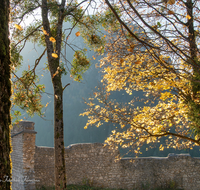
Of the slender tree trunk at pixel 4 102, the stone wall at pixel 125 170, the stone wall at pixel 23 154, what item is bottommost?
the stone wall at pixel 125 170

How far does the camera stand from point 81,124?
167 ft

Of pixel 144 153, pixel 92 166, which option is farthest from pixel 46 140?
pixel 92 166

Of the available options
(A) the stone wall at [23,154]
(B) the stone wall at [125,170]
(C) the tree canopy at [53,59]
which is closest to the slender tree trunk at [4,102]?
(C) the tree canopy at [53,59]

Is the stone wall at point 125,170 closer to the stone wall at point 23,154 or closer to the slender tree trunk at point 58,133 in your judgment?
the stone wall at point 23,154

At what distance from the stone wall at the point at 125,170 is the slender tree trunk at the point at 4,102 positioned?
9811 mm

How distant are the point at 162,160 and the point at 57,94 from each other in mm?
9499

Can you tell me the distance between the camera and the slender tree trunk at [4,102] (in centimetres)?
129

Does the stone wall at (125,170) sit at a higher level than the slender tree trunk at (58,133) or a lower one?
lower

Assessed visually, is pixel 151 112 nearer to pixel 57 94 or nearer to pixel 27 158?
pixel 57 94

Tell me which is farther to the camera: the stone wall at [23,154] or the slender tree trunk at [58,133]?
the stone wall at [23,154]

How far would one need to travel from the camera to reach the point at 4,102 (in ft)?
4.73

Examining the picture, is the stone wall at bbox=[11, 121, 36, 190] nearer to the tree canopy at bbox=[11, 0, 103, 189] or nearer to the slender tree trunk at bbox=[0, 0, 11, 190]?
the tree canopy at bbox=[11, 0, 103, 189]

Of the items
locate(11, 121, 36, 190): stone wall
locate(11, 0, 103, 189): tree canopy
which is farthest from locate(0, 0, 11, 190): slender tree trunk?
locate(11, 121, 36, 190): stone wall

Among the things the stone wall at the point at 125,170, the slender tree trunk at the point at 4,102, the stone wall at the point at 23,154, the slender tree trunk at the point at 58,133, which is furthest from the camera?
the stone wall at the point at 125,170
